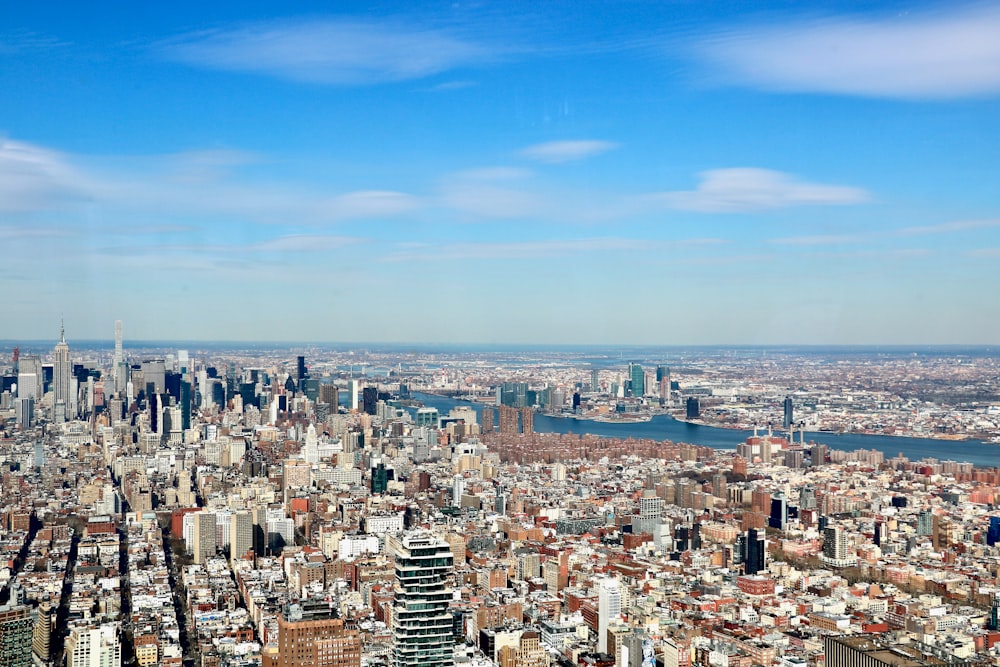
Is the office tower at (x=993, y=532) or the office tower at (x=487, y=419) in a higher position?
the office tower at (x=487, y=419)

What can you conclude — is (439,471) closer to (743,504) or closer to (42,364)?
(743,504)

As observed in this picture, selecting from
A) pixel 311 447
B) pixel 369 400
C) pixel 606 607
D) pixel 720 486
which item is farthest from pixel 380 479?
pixel 606 607

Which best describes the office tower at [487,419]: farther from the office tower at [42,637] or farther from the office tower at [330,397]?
the office tower at [42,637]

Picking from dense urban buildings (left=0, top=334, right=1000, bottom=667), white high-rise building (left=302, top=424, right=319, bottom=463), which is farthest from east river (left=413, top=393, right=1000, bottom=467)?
white high-rise building (left=302, top=424, right=319, bottom=463)

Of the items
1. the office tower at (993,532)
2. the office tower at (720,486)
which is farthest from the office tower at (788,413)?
the office tower at (993,532)

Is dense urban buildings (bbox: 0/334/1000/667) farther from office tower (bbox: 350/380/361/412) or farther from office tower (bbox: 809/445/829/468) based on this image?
office tower (bbox: 809/445/829/468)
